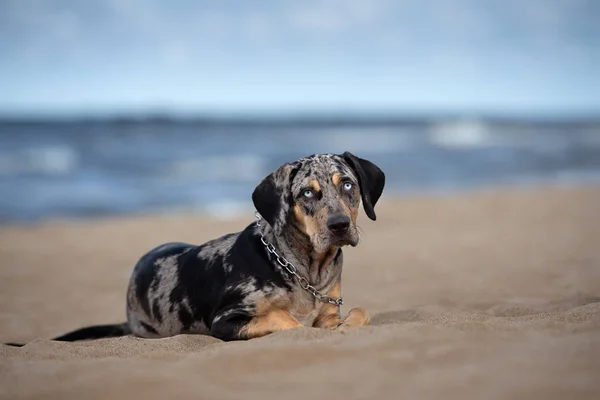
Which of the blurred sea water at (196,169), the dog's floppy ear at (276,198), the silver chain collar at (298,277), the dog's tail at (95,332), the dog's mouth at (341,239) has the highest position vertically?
the blurred sea water at (196,169)

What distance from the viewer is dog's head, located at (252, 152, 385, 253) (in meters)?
5.18

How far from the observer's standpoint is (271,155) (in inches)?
1388

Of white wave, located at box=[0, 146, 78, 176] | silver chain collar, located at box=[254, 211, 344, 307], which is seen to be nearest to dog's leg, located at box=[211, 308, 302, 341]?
silver chain collar, located at box=[254, 211, 344, 307]

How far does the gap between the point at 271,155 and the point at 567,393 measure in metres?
32.3

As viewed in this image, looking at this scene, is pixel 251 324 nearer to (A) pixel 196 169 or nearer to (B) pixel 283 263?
(B) pixel 283 263

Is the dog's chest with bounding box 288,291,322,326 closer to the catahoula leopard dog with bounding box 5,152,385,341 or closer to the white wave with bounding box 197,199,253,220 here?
the catahoula leopard dog with bounding box 5,152,385,341

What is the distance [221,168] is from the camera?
28062 mm

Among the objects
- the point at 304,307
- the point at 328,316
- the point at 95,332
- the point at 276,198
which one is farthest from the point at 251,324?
the point at 95,332

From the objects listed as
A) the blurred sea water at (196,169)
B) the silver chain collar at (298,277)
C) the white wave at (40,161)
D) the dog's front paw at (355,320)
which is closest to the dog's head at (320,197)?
the silver chain collar at (298,277)

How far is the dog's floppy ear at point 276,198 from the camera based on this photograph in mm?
5453

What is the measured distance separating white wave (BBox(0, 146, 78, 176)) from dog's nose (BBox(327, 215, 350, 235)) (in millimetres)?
22546

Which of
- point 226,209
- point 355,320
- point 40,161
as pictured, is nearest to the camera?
point 355,320

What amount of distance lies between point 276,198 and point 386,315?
1.88 m

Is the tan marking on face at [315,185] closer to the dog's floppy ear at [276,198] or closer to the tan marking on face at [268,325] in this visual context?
the dog's floppy ear at [276,198]
